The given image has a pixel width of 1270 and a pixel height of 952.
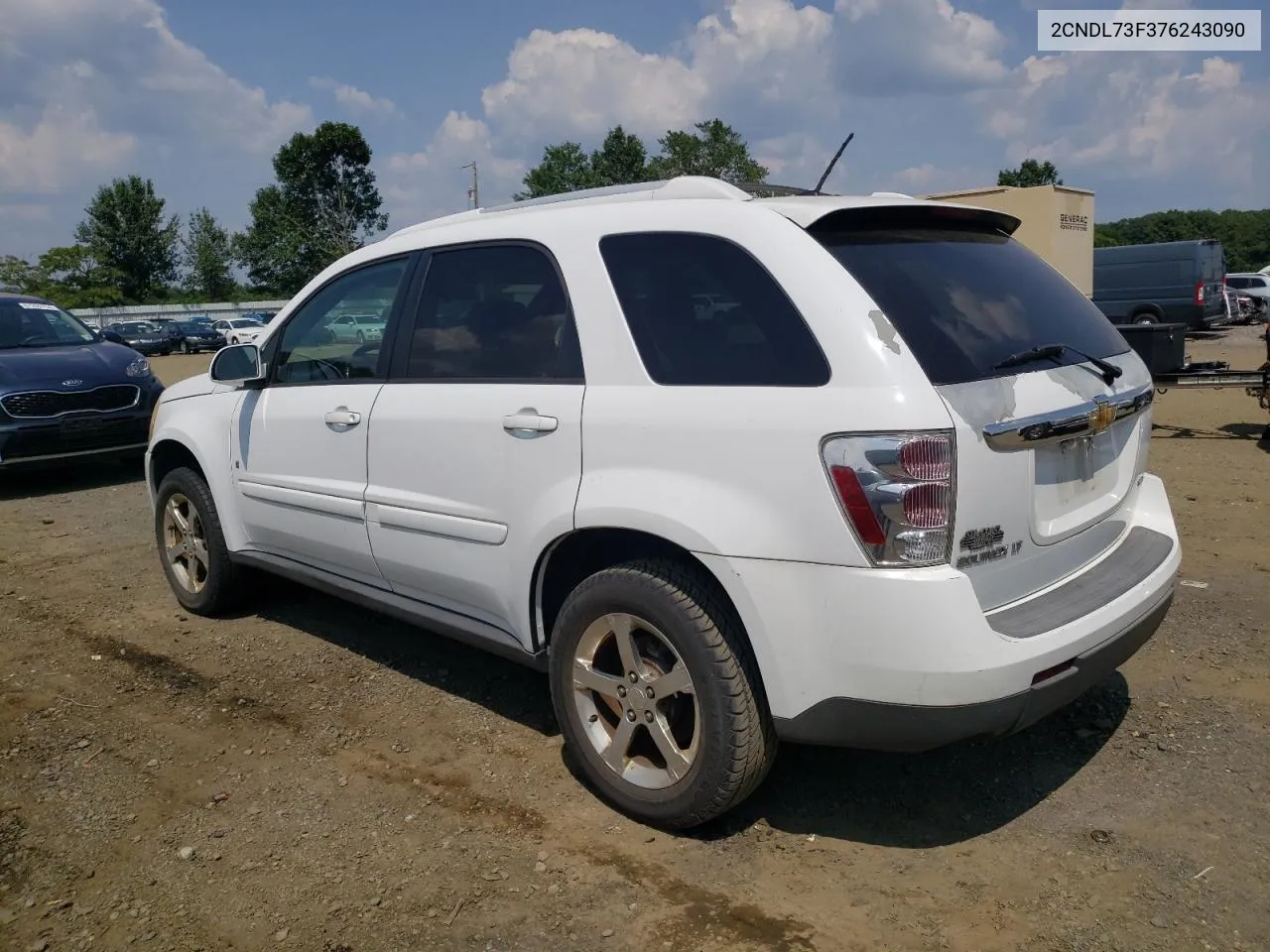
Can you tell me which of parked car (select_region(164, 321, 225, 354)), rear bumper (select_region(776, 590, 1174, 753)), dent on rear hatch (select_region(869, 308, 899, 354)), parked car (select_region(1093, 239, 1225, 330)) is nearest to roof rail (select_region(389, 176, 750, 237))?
dent on rear hatch (select_region(869, 308, 899, 354))

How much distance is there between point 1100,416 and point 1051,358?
227 mm

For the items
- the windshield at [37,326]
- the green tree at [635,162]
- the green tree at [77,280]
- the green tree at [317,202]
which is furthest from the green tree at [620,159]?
the windshield at [37,326]

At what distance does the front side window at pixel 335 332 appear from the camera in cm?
407

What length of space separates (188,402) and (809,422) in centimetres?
364

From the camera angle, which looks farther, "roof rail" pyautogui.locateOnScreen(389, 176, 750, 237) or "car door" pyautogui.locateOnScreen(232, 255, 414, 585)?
"car door" pyautogui.locateOnScreen(232, 255, 414, 585)

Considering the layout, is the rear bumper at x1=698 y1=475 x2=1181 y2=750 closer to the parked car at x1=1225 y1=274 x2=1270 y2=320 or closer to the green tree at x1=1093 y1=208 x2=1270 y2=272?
the parked car at x1=1225 y1=274 x2=1270 y2=320

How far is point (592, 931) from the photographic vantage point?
104 inches

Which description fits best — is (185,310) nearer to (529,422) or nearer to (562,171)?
(562,171)

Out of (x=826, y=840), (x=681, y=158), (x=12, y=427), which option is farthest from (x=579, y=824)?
(x=681, y=158)

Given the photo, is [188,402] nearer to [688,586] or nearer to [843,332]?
[688,586]

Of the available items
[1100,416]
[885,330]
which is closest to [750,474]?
[885,330]

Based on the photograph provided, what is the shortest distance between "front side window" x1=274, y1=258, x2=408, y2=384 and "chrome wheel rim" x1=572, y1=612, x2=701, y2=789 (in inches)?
61.5

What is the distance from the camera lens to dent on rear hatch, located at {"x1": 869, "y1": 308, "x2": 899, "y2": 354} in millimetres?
2611

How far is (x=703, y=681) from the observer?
111 inches
